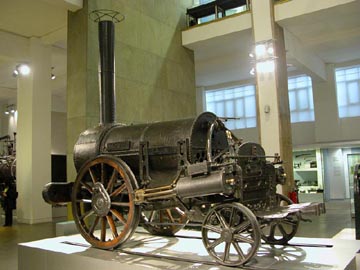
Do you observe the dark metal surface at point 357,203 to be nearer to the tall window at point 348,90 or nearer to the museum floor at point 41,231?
the museum floor at point 41,231

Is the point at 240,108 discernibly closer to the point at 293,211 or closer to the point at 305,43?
the point at 305,43

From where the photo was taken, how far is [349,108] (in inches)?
599

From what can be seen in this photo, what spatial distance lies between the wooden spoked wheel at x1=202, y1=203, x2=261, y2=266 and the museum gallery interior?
1cm

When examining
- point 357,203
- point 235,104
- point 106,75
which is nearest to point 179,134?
point 106,75

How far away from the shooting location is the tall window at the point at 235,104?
17.3 meters

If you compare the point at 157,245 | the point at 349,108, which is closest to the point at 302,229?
the point at 157,245

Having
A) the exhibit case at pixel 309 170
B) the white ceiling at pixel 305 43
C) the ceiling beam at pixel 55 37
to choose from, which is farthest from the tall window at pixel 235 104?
the ceiling beam at pixel 55 37

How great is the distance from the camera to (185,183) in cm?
400

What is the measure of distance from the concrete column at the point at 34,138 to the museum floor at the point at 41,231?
0.74m

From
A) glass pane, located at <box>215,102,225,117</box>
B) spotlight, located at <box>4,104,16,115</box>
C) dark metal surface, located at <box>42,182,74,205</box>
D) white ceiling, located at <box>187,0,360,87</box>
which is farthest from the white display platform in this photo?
spotlight, located at <box>4,104,16,115</box>

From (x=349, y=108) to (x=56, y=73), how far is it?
1144 centimetres

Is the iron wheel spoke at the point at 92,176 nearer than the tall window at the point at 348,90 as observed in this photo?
Yes

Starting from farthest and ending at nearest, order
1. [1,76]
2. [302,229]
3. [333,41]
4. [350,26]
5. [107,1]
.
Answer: [1,76] → [333,41] → [350,26] → [107,1] → [302,229]

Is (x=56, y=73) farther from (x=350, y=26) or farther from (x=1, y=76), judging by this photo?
(x=350, y=26)
